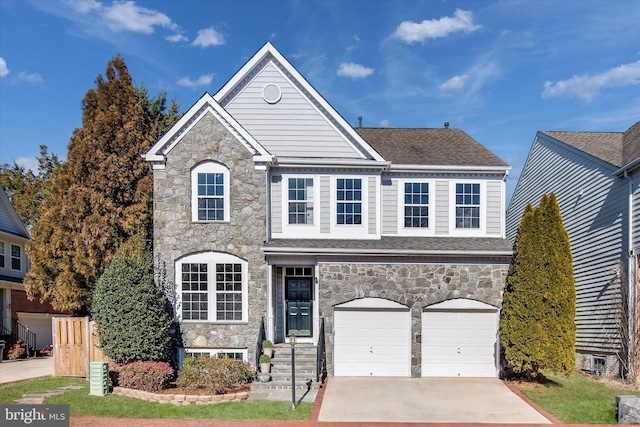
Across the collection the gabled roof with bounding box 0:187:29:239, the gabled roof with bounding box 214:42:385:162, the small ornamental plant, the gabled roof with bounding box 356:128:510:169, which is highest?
the gabled roof with bounding box 214:42:385:162

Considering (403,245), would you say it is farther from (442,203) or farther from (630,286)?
(630,286)

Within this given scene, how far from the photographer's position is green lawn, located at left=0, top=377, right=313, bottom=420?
466 inches

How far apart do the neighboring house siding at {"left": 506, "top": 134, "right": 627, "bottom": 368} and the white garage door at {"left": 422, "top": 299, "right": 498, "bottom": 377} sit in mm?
3556

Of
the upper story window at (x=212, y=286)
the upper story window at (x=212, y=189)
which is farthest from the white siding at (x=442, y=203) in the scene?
the upper story window at (x=212, y=189)

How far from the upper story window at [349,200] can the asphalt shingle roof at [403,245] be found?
745 mm

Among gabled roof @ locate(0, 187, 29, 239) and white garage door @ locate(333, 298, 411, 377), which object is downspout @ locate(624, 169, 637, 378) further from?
gabled roof @ locate(0, 187, 29, 239)

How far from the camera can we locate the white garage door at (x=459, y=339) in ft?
52.9

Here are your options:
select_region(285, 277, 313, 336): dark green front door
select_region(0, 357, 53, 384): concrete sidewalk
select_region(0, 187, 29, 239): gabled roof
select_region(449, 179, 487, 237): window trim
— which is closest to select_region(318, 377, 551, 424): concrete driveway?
select_region(285, 277, 313, 336): dark green front door

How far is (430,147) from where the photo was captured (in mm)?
18797

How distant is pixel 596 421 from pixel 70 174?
1942 cm

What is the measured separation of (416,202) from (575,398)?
289 inches

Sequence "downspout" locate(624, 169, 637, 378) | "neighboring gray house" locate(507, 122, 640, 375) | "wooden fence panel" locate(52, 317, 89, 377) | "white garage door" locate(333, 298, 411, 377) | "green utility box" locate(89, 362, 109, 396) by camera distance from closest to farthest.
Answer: "green utility box" locate(89, 362, 109, 396) → "downspout" locate(624, 169, 637, 378) → "neighboring gray house" locate(507, 122, 640, 375) → "wooden fence panel" locate(52, 317, 89, 377) → "white garage door" locate(333, 298, 411, 377)

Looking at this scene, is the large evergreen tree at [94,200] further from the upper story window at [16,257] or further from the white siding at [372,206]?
the white siding at [372,206]

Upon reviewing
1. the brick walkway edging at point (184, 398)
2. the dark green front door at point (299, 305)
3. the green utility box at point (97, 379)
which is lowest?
the brick walkway edging at point (184, 398)
